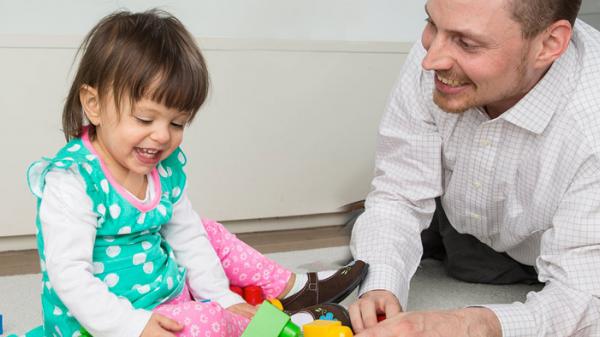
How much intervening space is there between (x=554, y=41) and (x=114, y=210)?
2.56ft

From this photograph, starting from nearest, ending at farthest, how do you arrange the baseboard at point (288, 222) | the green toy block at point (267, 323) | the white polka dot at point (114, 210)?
the green toy block at point (267, 323), the white polka dot at point (114, 210), the baseboard at point (288, 222)

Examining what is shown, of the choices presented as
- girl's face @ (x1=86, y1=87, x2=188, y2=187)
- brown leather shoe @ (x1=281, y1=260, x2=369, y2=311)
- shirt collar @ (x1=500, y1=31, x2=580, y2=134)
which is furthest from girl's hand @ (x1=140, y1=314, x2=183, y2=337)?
shirt collar @ (x1=500, y1=31, x2=580, y2=134)

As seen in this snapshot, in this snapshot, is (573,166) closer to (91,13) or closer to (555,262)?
(555,262)

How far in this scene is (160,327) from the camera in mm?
963

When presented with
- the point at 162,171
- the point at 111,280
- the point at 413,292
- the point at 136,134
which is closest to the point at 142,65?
the point at 136,134

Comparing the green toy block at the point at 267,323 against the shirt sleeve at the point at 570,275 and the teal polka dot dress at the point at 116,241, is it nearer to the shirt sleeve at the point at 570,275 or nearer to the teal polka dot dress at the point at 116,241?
the teal polka dot dress at the point at 116,241

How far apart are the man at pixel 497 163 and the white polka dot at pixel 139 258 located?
335 mm

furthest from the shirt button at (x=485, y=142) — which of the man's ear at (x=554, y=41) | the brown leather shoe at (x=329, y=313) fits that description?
the brown leather shoe at (x=329, y=313)

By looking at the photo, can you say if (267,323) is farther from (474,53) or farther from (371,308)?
(474,53)

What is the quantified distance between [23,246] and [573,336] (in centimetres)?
142

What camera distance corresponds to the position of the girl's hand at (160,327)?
0.95 m

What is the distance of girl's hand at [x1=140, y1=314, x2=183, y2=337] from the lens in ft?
3.11

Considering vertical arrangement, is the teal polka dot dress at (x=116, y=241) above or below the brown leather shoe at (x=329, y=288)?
above

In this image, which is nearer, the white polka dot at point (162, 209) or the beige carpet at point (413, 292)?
the white polka dot at point (162, 209)
